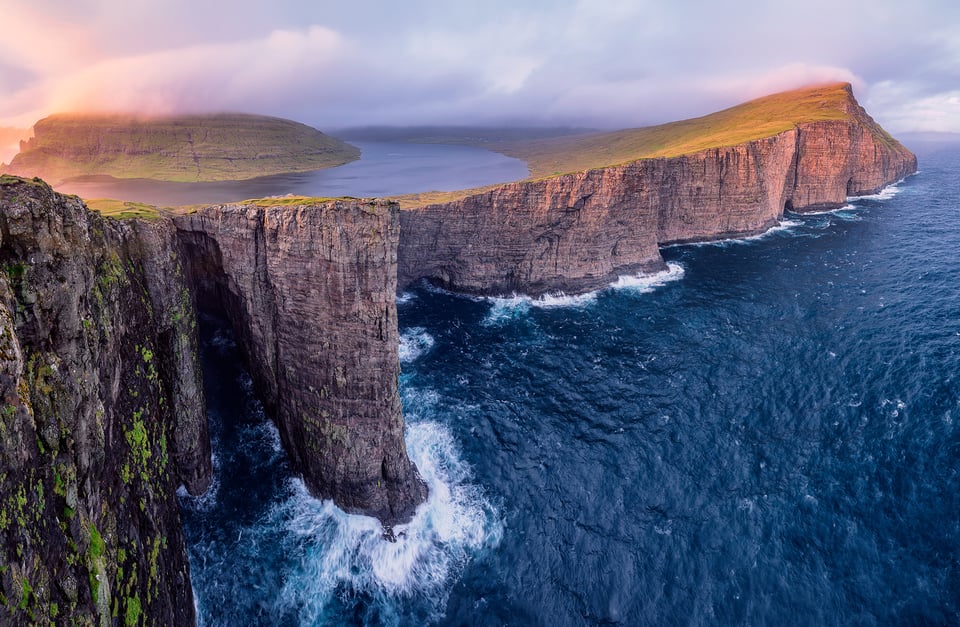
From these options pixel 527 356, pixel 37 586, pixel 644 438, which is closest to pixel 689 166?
pixel 527 356

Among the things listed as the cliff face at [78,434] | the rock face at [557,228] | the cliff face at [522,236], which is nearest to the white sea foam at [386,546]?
the cliff face at [78,434]

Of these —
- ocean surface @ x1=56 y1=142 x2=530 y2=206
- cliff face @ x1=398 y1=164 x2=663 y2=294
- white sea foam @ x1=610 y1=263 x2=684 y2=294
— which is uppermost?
ocean surface @ x1=56 y1=142 x2=530 y2=206

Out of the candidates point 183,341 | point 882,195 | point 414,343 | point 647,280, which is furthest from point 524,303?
point 882,195

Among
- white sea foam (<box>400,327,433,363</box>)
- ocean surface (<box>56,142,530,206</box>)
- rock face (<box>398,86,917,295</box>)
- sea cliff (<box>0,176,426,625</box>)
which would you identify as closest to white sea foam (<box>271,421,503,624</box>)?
sea cliff (<box>0,176,426,625</box>)

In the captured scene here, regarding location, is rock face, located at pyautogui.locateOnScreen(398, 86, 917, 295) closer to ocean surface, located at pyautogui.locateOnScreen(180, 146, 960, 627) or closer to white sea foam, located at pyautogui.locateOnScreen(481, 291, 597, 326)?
white sea foam, located at pyautogui.locateOnScreen(481, 291, 597, 326)

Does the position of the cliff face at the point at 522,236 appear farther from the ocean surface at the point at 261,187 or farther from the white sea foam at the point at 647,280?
the ocean surface at the point at 261,187

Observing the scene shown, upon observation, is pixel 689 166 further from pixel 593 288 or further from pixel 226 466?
pixel 226 466
